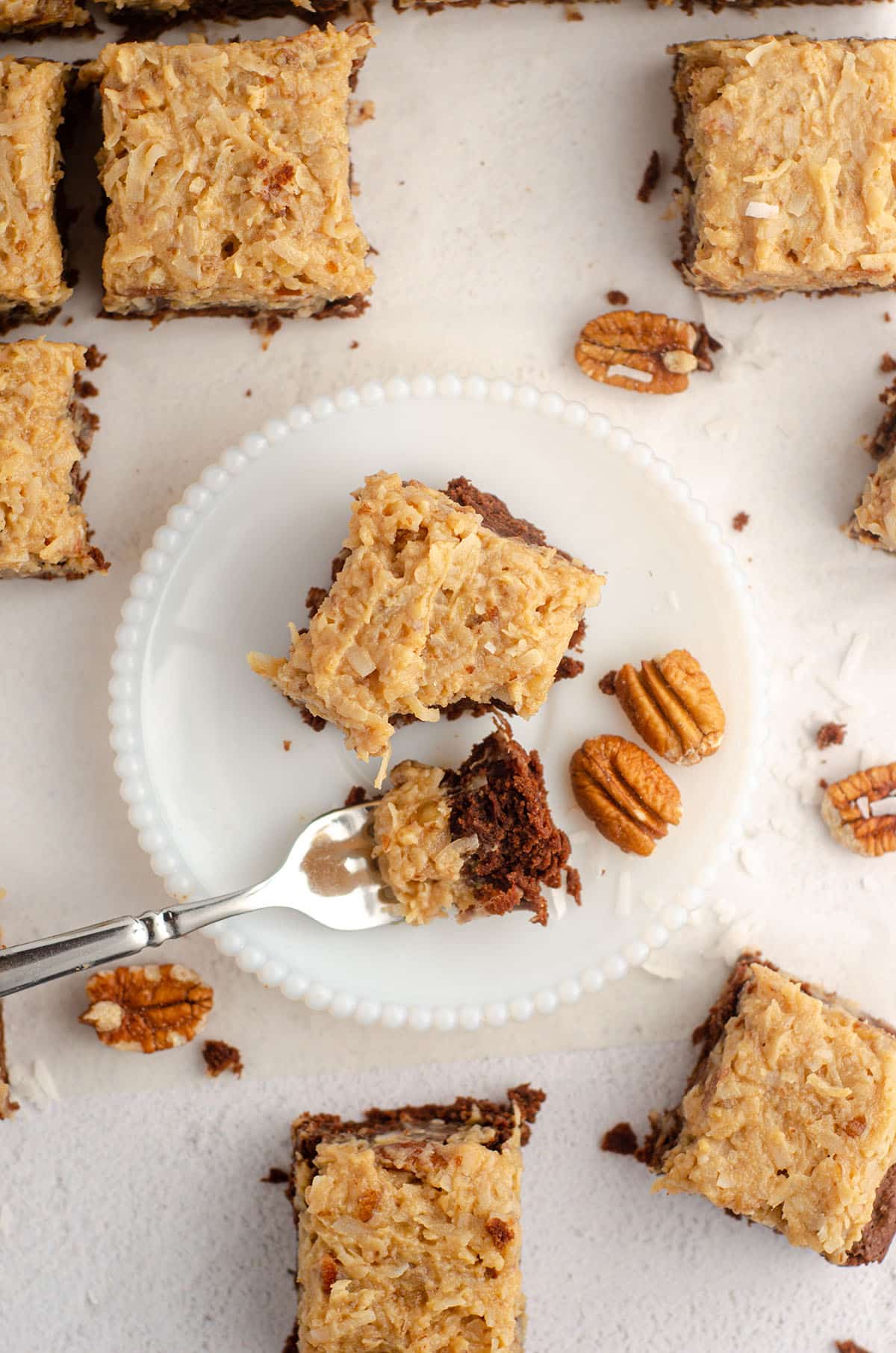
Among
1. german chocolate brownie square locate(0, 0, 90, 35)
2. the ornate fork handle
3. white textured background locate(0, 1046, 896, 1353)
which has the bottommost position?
white textured background locate(0, 1046, 896, 1353)

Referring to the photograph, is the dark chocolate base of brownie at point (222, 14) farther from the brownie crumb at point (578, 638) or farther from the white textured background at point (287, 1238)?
the white textured background at point (287, 1238)

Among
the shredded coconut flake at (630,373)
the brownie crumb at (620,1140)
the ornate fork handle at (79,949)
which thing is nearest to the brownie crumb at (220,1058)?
the ornate fork handle at (79,949)

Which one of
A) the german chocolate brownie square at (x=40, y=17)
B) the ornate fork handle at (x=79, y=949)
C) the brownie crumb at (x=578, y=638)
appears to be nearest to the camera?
the ornate fork handle at (x=79, y=949)

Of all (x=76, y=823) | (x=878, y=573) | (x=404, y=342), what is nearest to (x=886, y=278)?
(x=878, y=573)

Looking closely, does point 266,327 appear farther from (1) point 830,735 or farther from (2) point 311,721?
(1) point 830,735

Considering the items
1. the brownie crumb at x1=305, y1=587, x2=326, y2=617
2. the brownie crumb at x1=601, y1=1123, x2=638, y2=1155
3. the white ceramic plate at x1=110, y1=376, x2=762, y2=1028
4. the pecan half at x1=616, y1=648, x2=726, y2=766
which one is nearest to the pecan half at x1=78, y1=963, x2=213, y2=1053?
the white ceramic plate at x1=110, y1=376, x2=762, y2=1028

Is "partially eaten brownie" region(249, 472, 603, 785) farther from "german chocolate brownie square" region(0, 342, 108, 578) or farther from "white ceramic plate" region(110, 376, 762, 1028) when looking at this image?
"german chocolate brownie square" region(0, 342, 108, 578)

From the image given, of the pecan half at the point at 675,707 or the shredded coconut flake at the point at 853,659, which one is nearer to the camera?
the pecan half at the point at 675,707

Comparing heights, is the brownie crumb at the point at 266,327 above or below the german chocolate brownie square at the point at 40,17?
below
